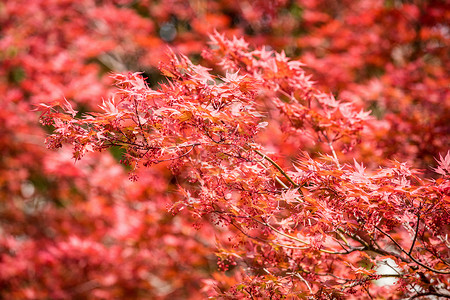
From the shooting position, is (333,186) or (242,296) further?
(242,296)

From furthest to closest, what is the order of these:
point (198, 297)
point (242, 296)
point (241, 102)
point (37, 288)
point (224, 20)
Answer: point (224, 20)
point (37, 288)
point (198, 297)
point (242, 296)
point (241, 102)

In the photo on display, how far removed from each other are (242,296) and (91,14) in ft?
20.9

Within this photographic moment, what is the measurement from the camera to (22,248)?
588cm

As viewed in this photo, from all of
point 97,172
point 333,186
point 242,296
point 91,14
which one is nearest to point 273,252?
point 242,296

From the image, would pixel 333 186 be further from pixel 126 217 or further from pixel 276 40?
pixel 276 40

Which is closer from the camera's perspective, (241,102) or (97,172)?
(241,102)

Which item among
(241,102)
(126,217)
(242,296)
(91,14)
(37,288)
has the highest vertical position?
(241,102)

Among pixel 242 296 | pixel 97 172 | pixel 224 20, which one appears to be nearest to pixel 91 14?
pixel 224 20

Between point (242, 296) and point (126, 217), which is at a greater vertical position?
point (242, 296)

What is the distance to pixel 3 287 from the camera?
5.82 m

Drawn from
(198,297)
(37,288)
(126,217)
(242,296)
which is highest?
(242,296)

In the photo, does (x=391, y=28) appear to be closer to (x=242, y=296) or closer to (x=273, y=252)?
(x=273, y=252)

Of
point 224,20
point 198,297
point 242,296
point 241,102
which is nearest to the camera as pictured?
point 241,102

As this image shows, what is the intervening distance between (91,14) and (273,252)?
244 inches
